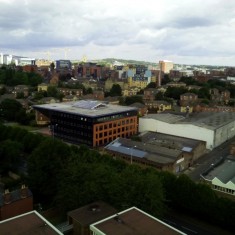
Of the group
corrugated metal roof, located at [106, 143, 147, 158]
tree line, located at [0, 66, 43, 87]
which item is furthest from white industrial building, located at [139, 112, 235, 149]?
tree line, located at [0, 66, 43, 87]

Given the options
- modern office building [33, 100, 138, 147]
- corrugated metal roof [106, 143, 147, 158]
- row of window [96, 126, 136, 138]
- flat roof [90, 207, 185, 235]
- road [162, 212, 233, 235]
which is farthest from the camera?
row of window [96, 126, 136, 138]

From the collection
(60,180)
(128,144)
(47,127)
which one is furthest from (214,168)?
(47,127)

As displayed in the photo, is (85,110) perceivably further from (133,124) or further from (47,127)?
(47,127)

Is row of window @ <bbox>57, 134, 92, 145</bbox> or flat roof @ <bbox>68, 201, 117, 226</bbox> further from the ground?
flat roof @ <bbox>68, 201, 117, 226</bbox>

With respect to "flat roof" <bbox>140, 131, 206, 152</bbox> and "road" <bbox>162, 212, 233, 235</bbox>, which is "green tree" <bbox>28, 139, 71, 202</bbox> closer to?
"road" <bbox>162, 212, 233, 235</bbox>

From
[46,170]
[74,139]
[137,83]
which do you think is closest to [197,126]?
[74,139]

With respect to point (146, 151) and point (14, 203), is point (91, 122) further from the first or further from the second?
point (14, 203)

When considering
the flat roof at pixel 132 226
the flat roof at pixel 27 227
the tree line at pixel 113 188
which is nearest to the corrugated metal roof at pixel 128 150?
the tree line at pixel 113 188
